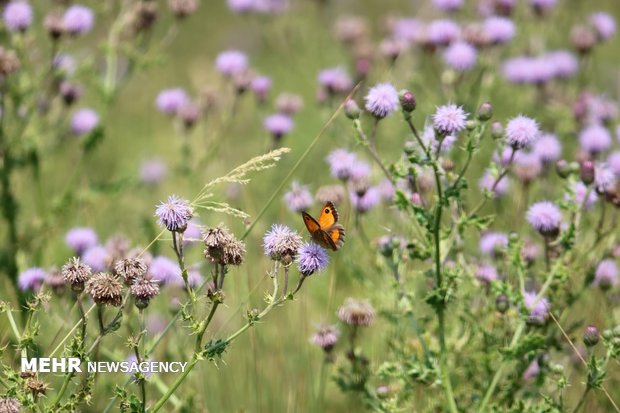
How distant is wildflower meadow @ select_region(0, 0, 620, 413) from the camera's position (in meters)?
2.50

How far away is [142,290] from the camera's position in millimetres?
2316

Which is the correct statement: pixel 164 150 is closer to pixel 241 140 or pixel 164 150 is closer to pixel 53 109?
pixel 241 140

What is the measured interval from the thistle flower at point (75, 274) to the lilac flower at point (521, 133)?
4.74 ft

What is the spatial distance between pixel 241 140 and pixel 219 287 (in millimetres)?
4739

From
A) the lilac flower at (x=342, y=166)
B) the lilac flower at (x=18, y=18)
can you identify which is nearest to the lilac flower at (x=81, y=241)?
the lilac flower at (x=342, y=166)

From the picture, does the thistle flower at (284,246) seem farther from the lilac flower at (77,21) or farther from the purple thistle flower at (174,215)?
the lilac flower at (77,21)

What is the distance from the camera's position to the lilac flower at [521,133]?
2912 mm

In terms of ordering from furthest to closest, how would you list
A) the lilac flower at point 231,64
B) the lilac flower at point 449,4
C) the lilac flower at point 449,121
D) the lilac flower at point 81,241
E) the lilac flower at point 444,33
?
the lilac flower at point 449,4 < the lilac flower at point 231,64 < the lilac flower at point 444,33 < the lilac flower at point 81,241 < the lilac flower at point 449,121

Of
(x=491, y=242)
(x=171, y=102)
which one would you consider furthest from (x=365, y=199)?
(x=171, y=102)

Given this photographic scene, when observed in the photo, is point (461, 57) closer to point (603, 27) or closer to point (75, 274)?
point (603, 27)

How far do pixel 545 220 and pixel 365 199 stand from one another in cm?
73

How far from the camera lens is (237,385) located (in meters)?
3.32

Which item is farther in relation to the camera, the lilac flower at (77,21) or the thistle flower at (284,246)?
the lilac flower at (77,21)

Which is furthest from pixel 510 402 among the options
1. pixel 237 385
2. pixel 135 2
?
pixel 135 2
